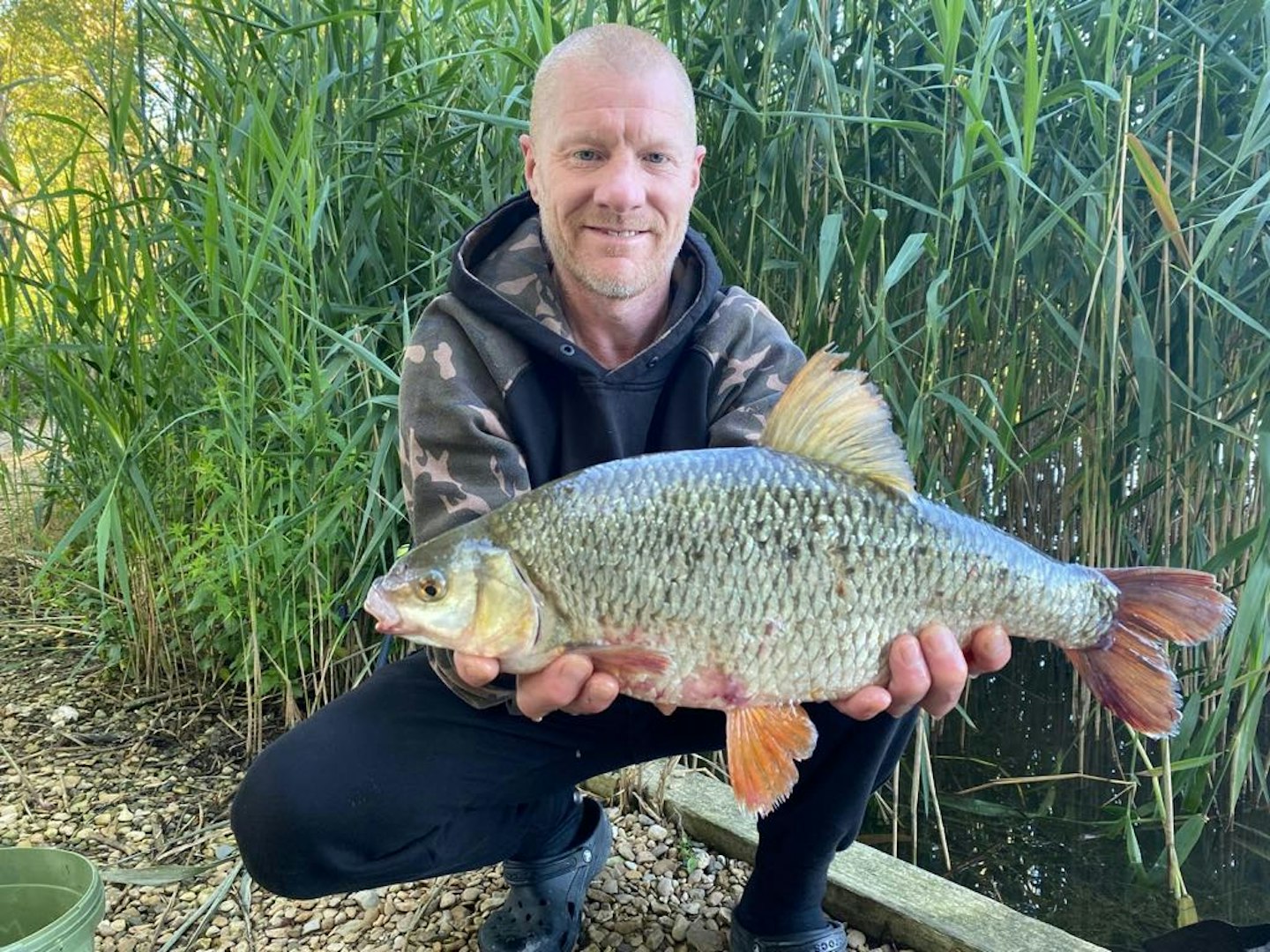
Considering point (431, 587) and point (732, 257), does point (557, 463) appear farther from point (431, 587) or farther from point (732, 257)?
point (732, 257)

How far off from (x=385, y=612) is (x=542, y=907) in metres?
0.61

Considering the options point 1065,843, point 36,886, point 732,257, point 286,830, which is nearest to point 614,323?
point 732,257

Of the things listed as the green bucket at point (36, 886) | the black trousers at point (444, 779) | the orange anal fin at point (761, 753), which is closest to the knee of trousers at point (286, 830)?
the black trousers at point (444, 779)

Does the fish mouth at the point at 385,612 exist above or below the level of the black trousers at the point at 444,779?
above

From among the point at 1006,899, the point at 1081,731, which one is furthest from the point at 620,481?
the point at 1081,731

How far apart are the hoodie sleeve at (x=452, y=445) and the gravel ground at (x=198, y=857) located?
1.49 ft

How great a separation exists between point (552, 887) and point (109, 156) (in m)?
1.50

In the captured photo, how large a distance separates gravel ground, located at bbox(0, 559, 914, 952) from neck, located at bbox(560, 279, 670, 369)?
0.80 meters

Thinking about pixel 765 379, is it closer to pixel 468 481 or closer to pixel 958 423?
pixel 468 481

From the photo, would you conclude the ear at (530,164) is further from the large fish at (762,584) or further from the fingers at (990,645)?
the fingers at (990,645)

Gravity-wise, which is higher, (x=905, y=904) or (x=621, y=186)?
(x=621, y=186)

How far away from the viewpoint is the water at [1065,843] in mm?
1657

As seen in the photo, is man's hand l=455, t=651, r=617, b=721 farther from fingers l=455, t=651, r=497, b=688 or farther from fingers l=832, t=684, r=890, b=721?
fingers l=832, t=684, r=890, b=721

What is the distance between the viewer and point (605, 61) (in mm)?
1315
